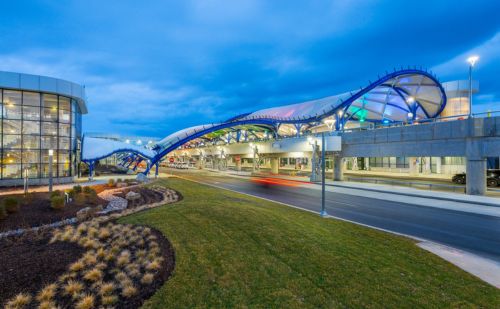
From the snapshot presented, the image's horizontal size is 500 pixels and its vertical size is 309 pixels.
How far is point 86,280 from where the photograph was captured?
6887 millimetres

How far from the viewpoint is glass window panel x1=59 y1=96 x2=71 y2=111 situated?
31.1 m

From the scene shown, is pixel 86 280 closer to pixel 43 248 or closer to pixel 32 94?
pixel 43 248

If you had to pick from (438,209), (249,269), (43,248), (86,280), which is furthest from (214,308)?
(438,209)

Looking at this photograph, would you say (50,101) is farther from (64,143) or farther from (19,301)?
(19,301)

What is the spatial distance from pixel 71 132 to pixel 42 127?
129 inches

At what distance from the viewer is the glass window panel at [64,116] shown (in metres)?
31.1

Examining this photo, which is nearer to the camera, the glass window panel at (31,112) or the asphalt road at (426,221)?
the asphalt road at (426,221)

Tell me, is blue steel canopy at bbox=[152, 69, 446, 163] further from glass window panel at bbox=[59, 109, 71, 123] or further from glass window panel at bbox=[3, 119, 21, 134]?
glass window panel at bbox=[3, 119, 21, 134]

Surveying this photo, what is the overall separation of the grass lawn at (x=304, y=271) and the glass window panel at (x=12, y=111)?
92.6ft

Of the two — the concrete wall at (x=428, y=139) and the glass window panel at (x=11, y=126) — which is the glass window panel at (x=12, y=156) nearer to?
the glass window panel at (x=11, y=126)

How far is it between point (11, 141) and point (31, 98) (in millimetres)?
5171

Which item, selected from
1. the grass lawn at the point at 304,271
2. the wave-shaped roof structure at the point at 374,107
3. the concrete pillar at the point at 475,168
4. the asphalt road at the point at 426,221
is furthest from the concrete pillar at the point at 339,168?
the grass lawn at the point at 304,271

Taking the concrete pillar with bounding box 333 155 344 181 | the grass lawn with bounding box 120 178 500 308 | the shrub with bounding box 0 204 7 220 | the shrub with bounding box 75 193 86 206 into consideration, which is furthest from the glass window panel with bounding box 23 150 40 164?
the concrete pillar with bounding box 333 155 344 181

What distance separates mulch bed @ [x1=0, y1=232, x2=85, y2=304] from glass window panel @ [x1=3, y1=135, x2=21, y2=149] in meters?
23.3
